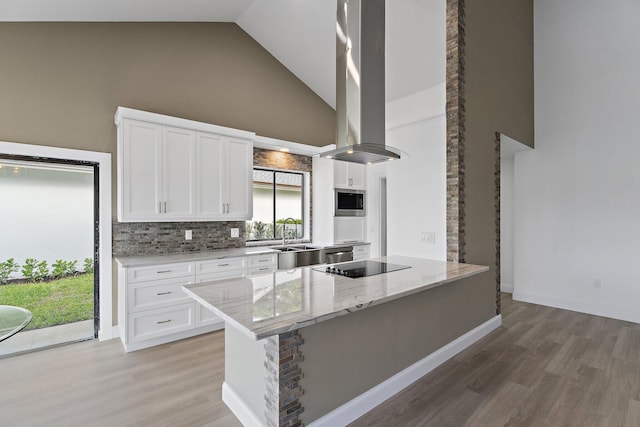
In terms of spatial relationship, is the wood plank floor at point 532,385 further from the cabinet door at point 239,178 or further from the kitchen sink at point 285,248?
the cabinet door at point 239,178

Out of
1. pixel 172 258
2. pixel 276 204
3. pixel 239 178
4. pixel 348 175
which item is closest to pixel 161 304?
pixel 172 258

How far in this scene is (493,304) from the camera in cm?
375

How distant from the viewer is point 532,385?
2525 mm

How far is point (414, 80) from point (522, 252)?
323 centimetres

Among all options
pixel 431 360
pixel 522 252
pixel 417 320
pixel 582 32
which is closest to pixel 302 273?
pixel 417 320

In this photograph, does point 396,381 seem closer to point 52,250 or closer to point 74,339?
point 74,339

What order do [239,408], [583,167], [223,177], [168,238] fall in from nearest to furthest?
1. [239,408]
2. [168,238]
3. [223,177]
4. [583,167]

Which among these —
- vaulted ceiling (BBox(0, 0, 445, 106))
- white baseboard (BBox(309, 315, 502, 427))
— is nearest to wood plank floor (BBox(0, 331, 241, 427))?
white baseboard (BBox(309, 315, 502, 427))

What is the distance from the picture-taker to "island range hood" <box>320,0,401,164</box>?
262 centimetres

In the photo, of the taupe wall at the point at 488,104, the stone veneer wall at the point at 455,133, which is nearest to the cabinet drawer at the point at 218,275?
the stone veneer wall at the point at 455,133

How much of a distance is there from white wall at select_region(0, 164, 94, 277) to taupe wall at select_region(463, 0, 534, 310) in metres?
4.22

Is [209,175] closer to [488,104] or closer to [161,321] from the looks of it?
[161,321]

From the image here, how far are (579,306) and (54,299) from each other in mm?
6663

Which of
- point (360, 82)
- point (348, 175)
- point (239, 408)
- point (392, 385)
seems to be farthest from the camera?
point (348, 175)
